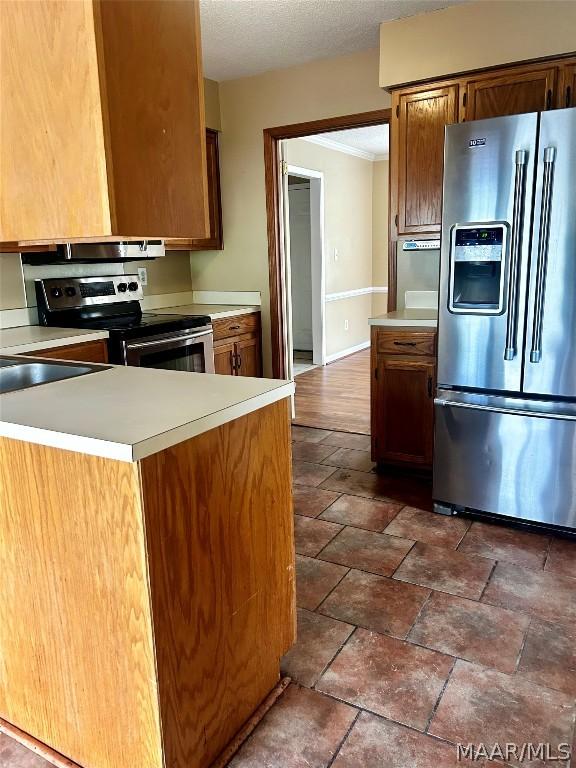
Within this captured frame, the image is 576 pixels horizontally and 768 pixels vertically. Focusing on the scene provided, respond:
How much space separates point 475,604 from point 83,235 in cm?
189

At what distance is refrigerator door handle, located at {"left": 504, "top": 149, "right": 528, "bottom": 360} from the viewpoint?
250 centimetres

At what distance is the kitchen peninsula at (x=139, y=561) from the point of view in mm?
1282

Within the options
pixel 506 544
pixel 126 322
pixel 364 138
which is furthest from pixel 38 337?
pixel 364 138

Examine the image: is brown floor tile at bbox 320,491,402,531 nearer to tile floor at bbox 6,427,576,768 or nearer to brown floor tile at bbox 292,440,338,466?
tile floor at bbox 6,427,576,768

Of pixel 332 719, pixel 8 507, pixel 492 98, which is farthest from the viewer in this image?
pixel 492 98

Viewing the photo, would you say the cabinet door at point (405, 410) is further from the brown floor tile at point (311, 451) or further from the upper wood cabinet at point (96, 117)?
the upper wood cabinet at point (96, 117)

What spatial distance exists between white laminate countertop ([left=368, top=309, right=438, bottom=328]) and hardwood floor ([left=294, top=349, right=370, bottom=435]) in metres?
1.04

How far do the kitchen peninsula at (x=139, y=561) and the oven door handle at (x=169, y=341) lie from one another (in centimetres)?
166

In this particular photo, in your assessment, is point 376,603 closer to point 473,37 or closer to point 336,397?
point 473,37

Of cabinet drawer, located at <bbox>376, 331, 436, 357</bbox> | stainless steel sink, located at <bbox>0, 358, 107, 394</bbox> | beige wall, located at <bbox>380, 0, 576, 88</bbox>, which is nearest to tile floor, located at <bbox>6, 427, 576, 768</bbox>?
cabinet drawer, located at <bbox>376, 331, 436, 357</bbox>

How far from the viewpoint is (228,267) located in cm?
466

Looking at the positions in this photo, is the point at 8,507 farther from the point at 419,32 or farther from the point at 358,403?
the point at 358,403

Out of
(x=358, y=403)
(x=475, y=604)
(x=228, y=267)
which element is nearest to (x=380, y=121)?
(x=228, y=267)

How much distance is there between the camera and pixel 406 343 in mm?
3311
